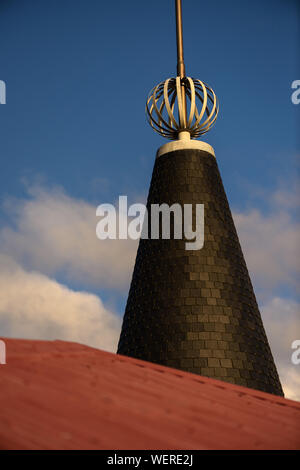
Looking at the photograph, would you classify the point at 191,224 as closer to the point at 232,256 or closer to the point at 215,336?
the point at 232,256

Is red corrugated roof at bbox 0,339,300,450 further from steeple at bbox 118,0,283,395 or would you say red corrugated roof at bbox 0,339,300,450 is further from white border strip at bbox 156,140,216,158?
white border strip at bbox 156,140,216,158

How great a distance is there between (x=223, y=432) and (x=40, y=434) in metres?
1.55

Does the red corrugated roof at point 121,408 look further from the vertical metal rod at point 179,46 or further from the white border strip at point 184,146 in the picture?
the vertical metal rod at point 179,46

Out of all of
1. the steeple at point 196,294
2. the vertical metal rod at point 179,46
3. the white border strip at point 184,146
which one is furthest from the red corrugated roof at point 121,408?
the vertical metal rod at point 179,46

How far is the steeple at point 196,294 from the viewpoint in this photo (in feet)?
40.0

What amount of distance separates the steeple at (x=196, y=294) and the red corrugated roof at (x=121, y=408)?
215 inches

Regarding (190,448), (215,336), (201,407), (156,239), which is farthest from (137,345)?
(190,448)

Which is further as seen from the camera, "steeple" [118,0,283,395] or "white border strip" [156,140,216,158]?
"white border strip" [156,140,216,158]

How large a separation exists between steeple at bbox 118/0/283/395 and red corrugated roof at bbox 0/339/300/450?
5.46 metres

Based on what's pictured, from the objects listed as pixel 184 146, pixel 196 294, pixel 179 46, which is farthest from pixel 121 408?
pixel 179 46

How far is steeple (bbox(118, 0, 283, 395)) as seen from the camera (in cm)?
1220

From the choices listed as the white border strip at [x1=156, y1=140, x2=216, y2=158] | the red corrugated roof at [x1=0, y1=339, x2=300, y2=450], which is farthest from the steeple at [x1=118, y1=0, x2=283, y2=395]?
the red corrugated roof at [x1=0, y1=339, x2=300, y2=450]

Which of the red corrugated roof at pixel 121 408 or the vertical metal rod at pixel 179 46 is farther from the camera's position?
the vertical metal rod at pixel 179 46

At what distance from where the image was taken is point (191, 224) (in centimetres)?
1363
